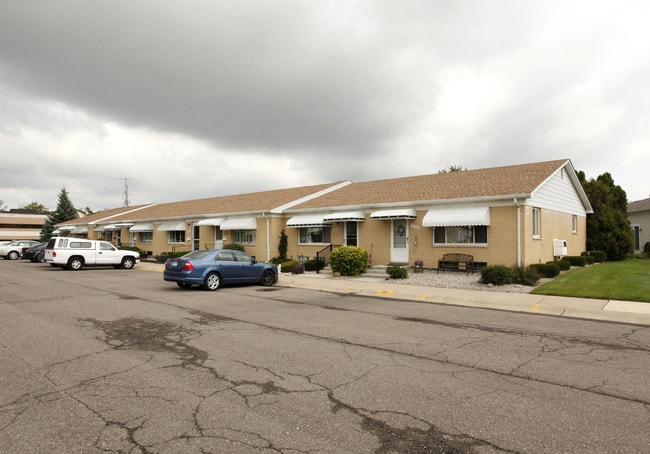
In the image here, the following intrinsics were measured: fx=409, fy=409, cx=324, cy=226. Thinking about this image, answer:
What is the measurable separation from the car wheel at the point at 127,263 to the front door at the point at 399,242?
637 inches

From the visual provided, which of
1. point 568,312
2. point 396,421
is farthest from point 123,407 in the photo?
point 568,312

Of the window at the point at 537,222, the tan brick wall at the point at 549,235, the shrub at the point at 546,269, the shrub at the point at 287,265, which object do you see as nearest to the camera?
the shrub at the point at 546,269

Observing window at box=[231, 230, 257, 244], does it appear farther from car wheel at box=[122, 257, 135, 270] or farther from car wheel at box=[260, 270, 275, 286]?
car wheel at box=[260, 270, 275, 286]

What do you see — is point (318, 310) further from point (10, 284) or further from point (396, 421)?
point (10, 284)

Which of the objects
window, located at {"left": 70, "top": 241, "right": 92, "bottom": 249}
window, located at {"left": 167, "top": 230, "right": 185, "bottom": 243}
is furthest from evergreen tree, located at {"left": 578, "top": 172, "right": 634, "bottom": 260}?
window, located at {"left": 70, "top": 241, "right": 92, "bottom": 249}

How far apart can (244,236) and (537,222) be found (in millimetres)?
16885

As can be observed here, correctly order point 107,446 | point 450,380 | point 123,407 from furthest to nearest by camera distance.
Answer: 1. point 450,380
2. point 123,407
3. point 107,446

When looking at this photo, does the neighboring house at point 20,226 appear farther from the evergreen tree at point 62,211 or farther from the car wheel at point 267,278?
the car wheel at point 267,278

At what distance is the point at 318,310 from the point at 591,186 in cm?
2466

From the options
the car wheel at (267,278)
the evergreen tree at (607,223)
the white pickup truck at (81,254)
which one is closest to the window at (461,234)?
the car wheel at (267,278)

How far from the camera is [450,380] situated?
509 centimetres

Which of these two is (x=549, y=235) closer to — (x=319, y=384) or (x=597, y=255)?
(x=597, y=255)

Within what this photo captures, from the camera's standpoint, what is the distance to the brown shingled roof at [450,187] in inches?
665

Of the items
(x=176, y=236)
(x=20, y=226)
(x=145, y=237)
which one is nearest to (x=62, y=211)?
(x=20, y=226)
